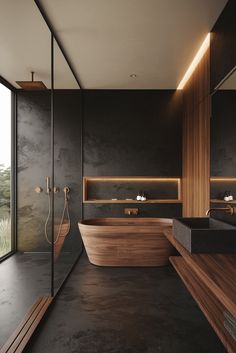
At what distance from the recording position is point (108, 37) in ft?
10.6

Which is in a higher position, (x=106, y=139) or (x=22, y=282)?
(x=106, y=139)

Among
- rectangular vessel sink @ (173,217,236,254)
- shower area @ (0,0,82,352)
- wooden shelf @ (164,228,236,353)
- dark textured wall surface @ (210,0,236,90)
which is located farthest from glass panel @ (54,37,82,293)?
Answer: rectangular vessel sink @ (173,217,236,254)

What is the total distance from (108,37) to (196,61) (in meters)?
1.32

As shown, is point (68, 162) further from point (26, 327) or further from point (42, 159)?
point (26, 327)

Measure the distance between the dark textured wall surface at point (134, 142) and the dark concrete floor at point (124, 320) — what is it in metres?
Result: 1.55

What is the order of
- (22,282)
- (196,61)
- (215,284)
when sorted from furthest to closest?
(196,61)
(22,282)
(215,284)

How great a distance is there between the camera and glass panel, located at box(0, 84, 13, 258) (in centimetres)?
443

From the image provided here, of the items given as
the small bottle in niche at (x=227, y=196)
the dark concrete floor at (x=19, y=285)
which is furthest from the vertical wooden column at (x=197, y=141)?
the dark concrete floor at (x=19, y=285)

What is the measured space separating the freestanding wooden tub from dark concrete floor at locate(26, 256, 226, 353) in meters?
0.39

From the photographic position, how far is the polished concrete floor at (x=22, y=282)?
2625 mm

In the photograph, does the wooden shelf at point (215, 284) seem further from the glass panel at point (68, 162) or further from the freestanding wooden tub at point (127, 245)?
the glass panel at point (68, 162)

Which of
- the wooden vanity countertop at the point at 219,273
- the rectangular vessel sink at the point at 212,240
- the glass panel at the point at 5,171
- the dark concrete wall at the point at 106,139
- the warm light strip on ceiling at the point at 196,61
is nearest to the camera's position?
the wooden vanity countertop at the point at 219,273

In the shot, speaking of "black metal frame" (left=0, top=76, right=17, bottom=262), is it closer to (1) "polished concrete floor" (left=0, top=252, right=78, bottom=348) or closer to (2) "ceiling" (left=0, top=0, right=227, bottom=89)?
(1) "polished concrete floor" (left=0, top=252, right=78, bottom=348)

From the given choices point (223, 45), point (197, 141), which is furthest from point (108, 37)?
point (197, 141)
